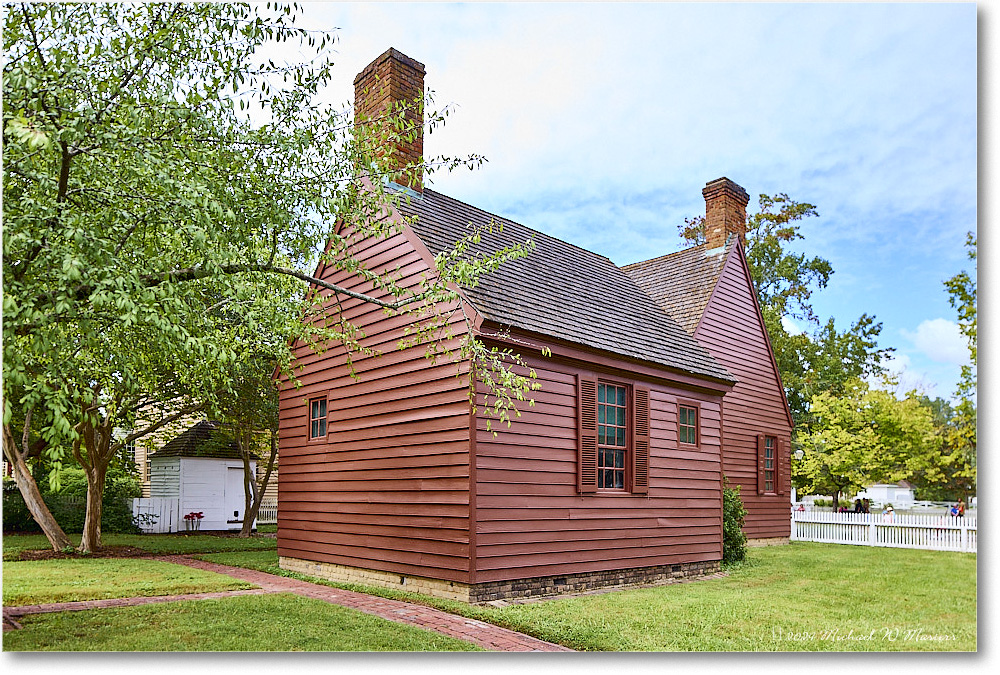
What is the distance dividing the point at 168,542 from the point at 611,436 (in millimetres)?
9879

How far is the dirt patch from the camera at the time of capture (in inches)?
469

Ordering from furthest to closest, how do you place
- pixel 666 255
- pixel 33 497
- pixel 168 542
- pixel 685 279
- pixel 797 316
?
1. pixel 666 255
2. pixel 168 542
3. pixel 685 279
4. pixel 33 497
5. pixel 797 316

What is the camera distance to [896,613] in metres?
7.96

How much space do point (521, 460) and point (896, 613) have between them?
3.97 metres

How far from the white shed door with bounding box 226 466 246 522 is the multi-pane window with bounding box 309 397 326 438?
10737 millimetres

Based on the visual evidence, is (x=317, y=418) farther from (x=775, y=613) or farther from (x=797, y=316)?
(x=797, y=316)

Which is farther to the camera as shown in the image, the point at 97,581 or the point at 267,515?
the point at 267,515

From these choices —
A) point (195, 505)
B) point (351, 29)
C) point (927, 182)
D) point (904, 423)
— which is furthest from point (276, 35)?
point (195, 505)

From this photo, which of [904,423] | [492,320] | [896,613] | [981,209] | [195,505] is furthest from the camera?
[195,505]

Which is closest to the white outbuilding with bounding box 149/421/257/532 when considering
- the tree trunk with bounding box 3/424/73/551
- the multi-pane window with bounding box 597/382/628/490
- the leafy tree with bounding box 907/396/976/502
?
the tree trunk with bounding box 3/424/73/551

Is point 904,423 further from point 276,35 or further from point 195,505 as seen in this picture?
point 195,505

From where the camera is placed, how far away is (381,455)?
9.72 metres

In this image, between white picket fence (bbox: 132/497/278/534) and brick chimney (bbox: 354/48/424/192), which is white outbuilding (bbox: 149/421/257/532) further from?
brick chimney (bbox: 354/48/424/192)

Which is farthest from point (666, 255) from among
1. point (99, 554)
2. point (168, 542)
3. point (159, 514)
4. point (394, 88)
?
point (159, 514)
